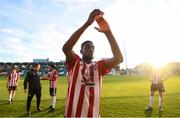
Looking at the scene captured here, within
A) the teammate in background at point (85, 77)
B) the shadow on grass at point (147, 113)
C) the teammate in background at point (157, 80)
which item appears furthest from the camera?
the teammate in background at point (157, 80)

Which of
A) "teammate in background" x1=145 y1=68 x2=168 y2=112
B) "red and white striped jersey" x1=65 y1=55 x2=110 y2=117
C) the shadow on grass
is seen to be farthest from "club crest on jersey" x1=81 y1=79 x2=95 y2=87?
"teammate in background" x1=145 y1=68 x2=168 y2=112

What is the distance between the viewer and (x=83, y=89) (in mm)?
5945

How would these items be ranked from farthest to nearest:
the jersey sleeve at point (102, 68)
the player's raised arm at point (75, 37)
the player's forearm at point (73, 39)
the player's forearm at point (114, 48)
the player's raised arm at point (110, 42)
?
the jersey sleeve at point (102, 68) < the player's forearm at point (114, 48) < the player's raised arm at point (110, 42) < the player's forearm at point (73, 39) < the player's raised arm at point (75, 37)

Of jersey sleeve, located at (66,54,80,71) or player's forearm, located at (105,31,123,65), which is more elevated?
player's forearm, located at (105,31,123,65)

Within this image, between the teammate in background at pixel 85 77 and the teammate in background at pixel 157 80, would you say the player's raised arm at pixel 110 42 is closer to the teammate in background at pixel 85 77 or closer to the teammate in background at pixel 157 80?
the teammate in background at pixel 85 77

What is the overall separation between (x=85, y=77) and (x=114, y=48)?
A: 65cm

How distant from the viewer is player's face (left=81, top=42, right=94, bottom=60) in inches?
228

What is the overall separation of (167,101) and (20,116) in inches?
364

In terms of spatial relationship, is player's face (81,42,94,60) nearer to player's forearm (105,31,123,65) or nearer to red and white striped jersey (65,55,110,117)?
red and white striped jersey (65,55,110,117)

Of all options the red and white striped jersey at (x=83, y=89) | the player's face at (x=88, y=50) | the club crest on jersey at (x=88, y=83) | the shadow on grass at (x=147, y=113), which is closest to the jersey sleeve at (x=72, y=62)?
the red and white striped jersey at (x=83, y=89)

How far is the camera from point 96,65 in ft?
20.2

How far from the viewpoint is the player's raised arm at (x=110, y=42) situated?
5.48 metres

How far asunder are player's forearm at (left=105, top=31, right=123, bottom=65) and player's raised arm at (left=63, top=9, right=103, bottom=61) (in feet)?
1.42

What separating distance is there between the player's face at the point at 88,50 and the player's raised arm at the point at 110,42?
0.29m
